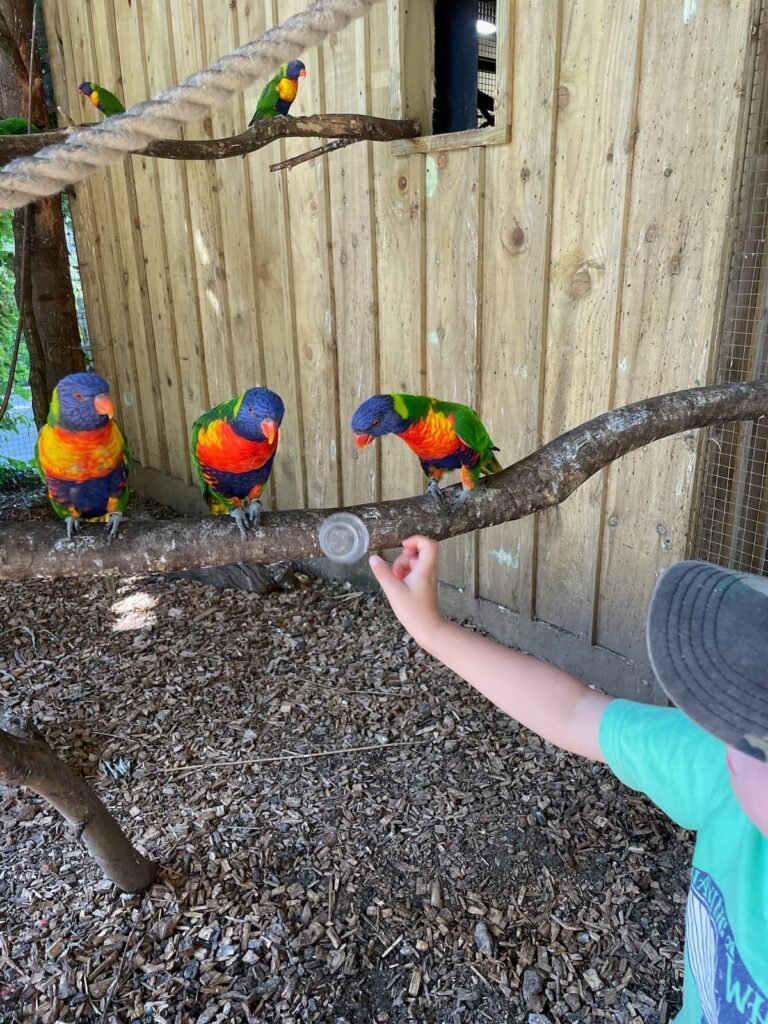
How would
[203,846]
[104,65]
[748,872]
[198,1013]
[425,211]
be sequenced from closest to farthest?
[748,872], [198,1013], [203,846], [425,211], [104,65]

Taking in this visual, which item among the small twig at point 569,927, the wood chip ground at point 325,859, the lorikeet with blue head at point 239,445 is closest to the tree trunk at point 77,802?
the wood chip ground at point 325,859

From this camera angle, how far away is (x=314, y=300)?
353 cm

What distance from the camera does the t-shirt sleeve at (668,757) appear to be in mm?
884

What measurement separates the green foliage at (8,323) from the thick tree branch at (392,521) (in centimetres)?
400

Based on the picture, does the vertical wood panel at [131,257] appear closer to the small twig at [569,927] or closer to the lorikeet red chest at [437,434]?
the lorikeet red chest at [437,434]

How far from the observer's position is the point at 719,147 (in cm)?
211

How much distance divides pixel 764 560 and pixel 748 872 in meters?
1.77

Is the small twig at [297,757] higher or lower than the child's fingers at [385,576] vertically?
lower

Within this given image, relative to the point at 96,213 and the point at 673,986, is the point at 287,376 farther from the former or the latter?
the point at 673,986

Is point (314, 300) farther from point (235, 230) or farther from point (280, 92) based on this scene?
point (280, 92)

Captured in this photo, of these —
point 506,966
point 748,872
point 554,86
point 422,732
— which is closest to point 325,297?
point 554,86

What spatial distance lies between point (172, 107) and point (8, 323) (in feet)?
16.8

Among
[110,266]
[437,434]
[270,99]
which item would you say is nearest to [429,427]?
[437,434]

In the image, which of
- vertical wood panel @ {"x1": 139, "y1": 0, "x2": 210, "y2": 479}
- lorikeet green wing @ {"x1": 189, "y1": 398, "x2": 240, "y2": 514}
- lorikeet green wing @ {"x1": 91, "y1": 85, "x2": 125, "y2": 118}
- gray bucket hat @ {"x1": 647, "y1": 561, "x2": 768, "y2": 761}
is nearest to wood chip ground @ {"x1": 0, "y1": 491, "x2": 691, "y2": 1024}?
lorikeet green wing @ {"x1": 189, "y1": 398, "x2": 240, "y2": 514}
